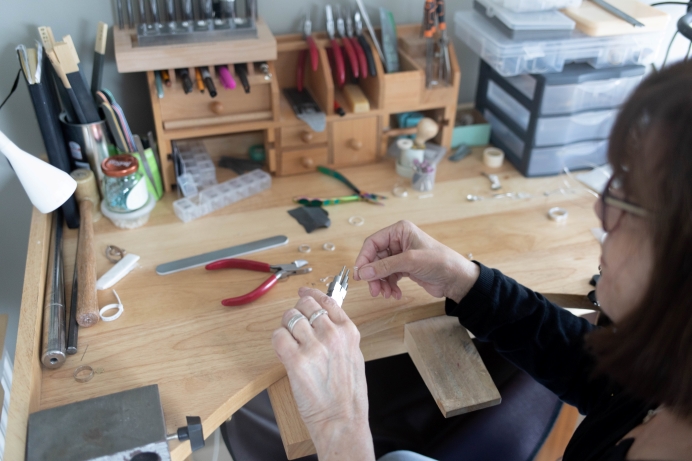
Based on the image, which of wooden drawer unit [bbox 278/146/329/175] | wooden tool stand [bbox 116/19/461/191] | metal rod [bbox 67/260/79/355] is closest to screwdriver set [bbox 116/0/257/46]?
wooden tool stand [bbox 116/19/461/191]

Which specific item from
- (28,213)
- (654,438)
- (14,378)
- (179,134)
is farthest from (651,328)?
(28,213)

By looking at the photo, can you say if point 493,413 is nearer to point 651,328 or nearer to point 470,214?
point 470,214

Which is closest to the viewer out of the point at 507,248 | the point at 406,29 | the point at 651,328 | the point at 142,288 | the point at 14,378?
the point at 651,328

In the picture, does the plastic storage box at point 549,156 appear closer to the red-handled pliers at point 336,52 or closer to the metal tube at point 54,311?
the red-handled pliers at point 336,52

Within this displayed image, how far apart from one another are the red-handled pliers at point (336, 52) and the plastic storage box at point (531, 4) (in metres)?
0.36

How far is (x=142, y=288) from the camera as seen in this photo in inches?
38.4

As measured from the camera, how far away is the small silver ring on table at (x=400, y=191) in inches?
48.9

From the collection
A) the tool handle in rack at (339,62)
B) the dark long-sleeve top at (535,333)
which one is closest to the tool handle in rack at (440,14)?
the tool handle in rack at (339,62)

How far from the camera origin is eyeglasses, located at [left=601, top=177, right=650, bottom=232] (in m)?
0.57

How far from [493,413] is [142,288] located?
2.11 feet

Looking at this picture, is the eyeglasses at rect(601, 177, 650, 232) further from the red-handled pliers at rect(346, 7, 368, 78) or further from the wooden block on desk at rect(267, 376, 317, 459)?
the red-handled pliers at rect(346, 7, 368, 78)

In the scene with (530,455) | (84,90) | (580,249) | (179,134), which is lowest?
(530,455)

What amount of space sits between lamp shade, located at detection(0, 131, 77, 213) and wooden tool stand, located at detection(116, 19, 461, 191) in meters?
0.27

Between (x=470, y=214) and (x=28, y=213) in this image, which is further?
(x=28, y=213)
